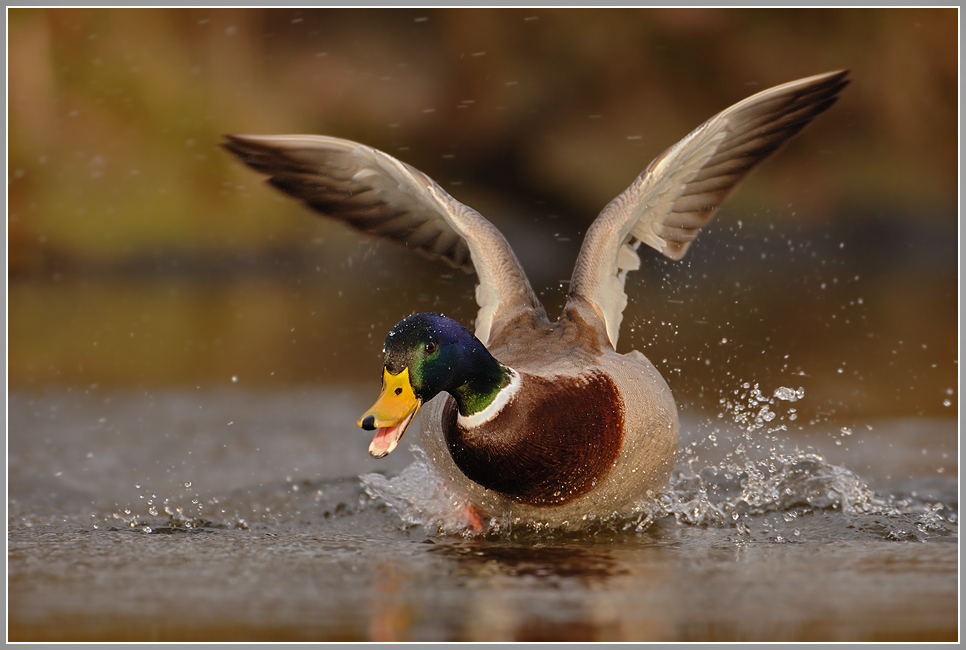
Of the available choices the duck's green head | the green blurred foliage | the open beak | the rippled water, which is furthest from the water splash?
the green blurred foliage

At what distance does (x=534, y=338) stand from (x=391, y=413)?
1.20 meters

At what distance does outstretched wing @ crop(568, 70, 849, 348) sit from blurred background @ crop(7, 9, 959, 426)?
5780mm

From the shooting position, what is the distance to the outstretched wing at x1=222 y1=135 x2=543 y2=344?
14.9ft

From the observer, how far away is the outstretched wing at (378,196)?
14.9ft

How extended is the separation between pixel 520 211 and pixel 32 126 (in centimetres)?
604

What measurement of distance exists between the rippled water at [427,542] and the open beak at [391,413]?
1.32ft

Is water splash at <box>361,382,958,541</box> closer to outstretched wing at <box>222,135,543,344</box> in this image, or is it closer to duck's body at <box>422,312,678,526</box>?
duck's body at <box>422,312,678,526</box>

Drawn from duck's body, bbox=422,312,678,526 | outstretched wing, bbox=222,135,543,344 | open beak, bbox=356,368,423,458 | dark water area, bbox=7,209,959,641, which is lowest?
dark water area, bbox=7,209,959,641

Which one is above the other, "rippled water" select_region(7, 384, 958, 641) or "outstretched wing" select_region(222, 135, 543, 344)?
"outstretched wing" select_region(222, 135, 543, 344)

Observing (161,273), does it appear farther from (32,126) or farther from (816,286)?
(816,286)

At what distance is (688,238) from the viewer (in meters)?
4.67

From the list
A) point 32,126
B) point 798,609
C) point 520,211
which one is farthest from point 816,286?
point 32,126

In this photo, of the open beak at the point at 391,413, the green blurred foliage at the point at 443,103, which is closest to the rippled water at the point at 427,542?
the open beak at the point at 391,413

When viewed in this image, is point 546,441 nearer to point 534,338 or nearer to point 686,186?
point 534,338
